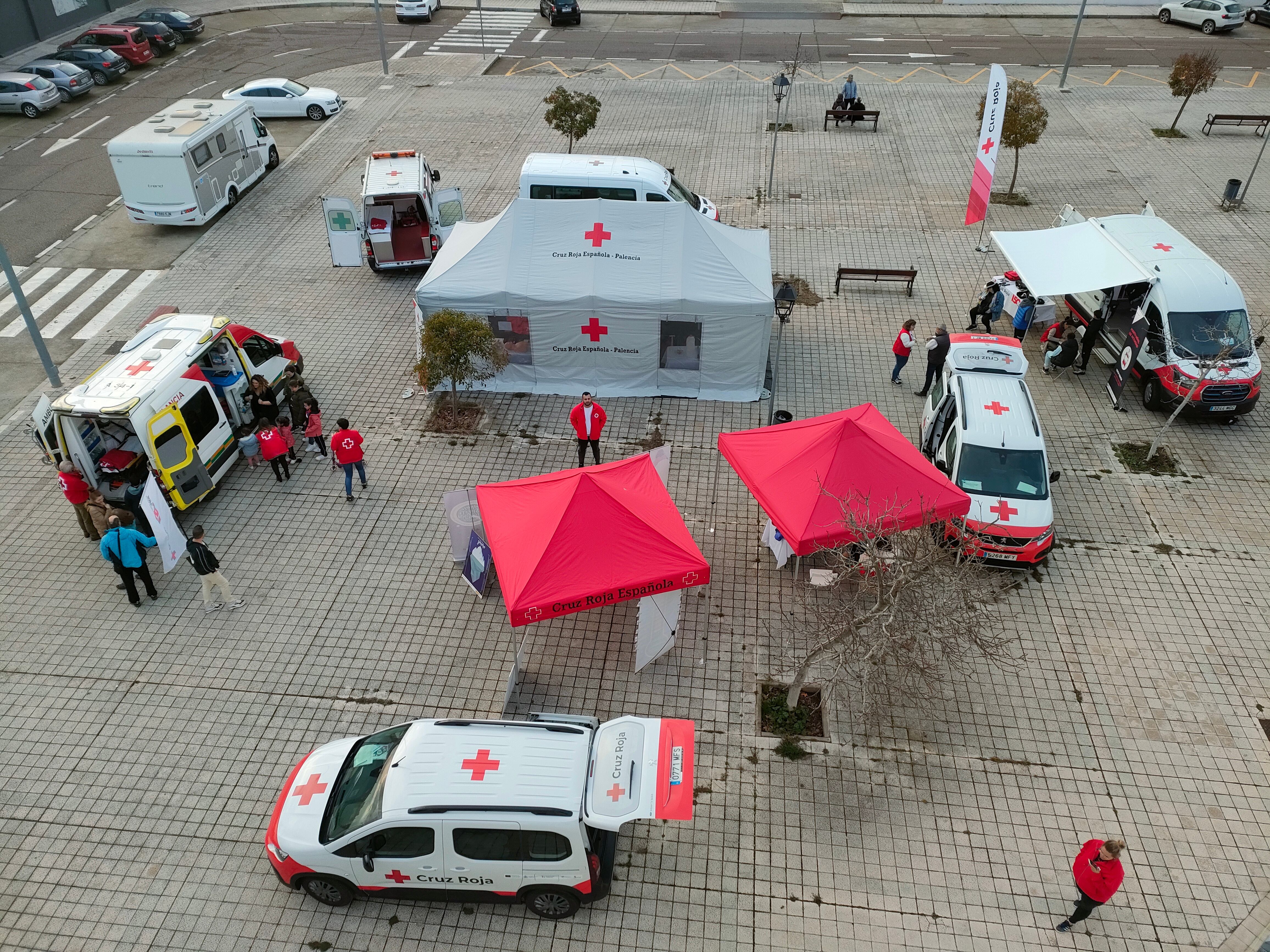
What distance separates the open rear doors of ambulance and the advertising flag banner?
14.4 m

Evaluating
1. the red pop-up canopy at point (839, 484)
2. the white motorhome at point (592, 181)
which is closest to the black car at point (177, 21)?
the white motorhome at point (592, 181)

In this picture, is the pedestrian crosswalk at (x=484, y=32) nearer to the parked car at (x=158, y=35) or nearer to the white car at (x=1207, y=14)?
the parked car at (x=158, y=35)

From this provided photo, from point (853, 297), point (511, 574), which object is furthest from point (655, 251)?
point (511, 574)

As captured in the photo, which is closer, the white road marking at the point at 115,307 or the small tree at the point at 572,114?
the white road marking at the point at 115,307

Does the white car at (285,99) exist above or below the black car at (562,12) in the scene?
below

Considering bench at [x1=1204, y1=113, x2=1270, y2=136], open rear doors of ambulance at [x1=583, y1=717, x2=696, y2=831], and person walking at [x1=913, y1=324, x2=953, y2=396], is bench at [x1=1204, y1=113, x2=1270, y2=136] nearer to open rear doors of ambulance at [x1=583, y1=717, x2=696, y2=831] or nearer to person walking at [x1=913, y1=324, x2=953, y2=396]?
person walking at [x1=913, y1=324, x2=953, y2=396]

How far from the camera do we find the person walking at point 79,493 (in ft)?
40.0

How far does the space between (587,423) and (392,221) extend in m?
9.04

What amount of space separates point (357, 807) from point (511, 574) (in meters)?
3.06

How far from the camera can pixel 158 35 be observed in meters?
32.8

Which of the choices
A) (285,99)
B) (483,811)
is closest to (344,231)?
(285,99)

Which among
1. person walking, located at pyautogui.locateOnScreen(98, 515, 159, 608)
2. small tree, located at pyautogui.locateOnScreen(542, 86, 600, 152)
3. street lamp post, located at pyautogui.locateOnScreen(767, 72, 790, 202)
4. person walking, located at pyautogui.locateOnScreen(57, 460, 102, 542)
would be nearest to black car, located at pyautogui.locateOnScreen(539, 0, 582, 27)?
street lamp post, located at pyautogui.locateOnScreen(767, 72, 790, 202)

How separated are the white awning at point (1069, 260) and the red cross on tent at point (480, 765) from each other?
42.8 ft

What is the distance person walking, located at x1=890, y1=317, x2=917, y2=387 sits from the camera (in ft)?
50.2
